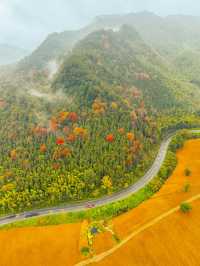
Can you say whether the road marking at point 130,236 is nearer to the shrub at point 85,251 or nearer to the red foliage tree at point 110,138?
the shrub at point 85,251

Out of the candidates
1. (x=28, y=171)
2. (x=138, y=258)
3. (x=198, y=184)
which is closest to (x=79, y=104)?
(x=28, y=171)

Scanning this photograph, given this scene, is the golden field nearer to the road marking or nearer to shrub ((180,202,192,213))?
the road marking

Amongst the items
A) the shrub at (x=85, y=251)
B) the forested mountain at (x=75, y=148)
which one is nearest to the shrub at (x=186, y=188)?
the forested mountain at (x=75, y=148)

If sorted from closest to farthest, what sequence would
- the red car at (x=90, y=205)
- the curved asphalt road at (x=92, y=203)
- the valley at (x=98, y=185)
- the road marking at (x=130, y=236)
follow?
the road marking at (x=130, y=236)
the valley at (x=98, y=185)
the curved asphalt road at (x=92, y=203)
the red car at (x=90, y=205)

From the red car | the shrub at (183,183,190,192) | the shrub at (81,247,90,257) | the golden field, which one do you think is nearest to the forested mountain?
the red car

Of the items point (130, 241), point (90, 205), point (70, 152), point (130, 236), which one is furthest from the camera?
point (70, 152)

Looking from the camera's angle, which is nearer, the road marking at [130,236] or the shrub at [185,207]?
the road marking at [130,236]

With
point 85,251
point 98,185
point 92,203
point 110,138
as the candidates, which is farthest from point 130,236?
point 110,138

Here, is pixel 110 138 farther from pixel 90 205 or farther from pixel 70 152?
pixel 90 205

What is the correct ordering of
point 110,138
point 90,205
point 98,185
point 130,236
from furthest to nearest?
1. point 110,138
2. point 98,185
3. point 90,205
4. point 130,236
